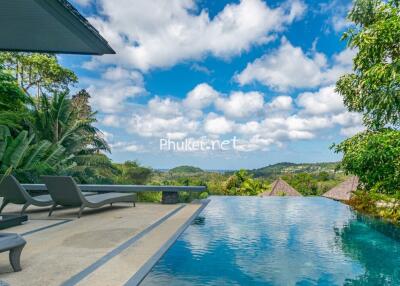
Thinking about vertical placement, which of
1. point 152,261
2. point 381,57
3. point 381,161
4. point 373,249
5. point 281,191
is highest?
point 381,57

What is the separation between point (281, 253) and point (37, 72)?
90.2 ft

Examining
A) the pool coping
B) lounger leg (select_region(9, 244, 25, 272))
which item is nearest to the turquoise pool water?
the pool coping

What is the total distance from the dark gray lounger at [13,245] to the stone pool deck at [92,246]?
5.0 inches

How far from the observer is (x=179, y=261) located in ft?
18.5

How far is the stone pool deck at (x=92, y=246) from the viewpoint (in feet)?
14.0

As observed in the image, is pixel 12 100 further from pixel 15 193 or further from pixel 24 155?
pixel 15 193

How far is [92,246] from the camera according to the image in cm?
582

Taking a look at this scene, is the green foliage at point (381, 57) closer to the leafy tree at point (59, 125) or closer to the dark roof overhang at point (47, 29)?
the dark roof overhang at point (47, 29)

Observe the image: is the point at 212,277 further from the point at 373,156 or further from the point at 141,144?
the point at 141,144

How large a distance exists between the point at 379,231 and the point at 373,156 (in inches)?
85.6

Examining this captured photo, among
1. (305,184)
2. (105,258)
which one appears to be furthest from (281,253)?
(305,184)

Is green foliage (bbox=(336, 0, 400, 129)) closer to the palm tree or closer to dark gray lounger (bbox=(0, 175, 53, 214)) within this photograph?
dark gray lounger (bbox=(0, 175, 53, 214))

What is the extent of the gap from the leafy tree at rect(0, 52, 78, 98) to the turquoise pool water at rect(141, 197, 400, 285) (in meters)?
23.2

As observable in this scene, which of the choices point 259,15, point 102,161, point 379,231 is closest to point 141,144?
point 102,161
